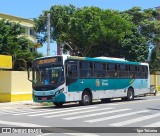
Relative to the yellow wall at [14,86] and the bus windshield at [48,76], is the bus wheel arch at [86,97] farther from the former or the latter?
the yellow wall at [14,86]

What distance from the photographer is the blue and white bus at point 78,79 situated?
70.7ft

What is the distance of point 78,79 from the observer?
22.6 m

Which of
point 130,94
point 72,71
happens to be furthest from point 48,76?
point 130,94

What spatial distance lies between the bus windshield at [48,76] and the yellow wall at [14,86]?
540 centimetres

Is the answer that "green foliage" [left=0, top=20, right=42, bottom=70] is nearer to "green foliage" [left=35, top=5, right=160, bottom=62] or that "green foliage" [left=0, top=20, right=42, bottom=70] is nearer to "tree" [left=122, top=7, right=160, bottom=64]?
"green foliage" [left=35, top=5, right=160, bottom=62]

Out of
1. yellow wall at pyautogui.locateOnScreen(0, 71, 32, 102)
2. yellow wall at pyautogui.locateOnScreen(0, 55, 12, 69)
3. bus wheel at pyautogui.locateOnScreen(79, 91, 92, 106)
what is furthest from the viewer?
yellow wall at pyautogui.locateOnScreen(0, 71, 32, 102)

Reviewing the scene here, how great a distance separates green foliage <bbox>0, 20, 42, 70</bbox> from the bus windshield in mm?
14163

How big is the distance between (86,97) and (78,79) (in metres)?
1.68

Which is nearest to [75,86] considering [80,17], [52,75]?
[52,75]

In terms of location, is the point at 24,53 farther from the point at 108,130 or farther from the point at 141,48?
the point at 108,130

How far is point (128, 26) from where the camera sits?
43.7 m

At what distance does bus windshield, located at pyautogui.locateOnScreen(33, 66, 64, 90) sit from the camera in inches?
846

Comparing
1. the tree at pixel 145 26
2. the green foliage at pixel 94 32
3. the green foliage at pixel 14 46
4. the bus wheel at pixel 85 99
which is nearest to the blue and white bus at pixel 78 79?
the bus wheel at pixel 85 99

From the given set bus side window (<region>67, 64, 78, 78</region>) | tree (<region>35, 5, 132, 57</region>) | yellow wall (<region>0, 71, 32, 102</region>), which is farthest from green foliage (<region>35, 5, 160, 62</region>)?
bus side window (<region>67, 64, 78, 78</region>)
